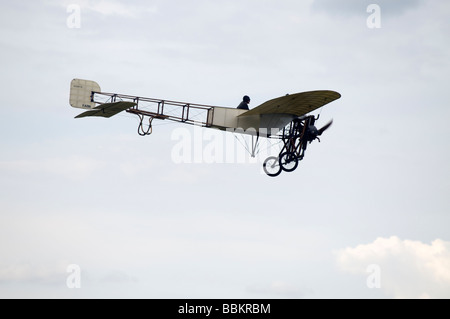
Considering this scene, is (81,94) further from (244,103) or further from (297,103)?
(297,103)

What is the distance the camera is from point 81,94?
27.0 metres

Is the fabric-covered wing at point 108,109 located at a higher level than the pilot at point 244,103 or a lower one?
lower

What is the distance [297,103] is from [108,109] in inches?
303

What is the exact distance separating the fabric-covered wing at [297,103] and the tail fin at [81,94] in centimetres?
680

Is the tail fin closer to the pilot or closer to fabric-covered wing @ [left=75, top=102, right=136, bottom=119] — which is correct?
fabric-covered wing @ [left=75, top=102, right=136, bottom=119]

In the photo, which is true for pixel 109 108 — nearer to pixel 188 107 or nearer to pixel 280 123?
pixel 188 107

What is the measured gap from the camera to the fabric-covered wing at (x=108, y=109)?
25.0m

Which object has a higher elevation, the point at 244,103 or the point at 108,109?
the point at 244,103

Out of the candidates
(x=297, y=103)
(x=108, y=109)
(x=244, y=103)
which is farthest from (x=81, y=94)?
(x=297, y=103)

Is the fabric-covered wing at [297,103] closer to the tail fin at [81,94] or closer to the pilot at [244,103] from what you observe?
A: the pilot at [244,103]

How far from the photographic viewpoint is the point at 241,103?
1051 inches

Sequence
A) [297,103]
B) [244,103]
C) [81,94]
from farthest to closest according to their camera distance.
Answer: [81,94]
[244,103]
[297,103]
